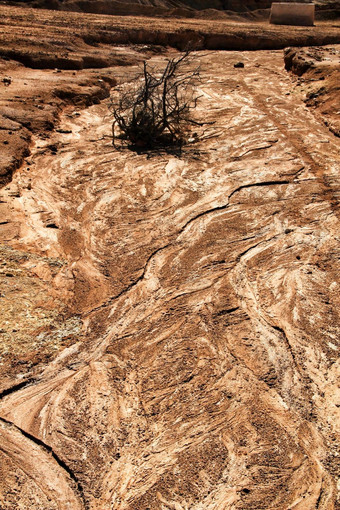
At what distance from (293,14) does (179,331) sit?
17814 millimetres

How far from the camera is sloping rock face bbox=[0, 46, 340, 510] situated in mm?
2980

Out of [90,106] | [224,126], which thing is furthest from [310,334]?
[90,106]

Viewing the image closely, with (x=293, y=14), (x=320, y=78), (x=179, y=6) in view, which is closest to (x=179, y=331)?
(x=320, y=78)

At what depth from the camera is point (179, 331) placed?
4059mm

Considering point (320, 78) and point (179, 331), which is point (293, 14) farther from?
point (179, 331)

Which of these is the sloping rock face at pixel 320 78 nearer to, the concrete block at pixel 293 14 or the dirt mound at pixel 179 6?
the concrete block at pixel 293 14

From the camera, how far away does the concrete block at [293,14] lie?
1759cm

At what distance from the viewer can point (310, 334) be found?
4.04 metres

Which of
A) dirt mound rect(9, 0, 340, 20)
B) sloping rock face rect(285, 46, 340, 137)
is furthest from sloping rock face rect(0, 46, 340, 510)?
dirt mound rect(9, 0, 340, 20)

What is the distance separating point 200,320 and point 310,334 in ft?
3.26

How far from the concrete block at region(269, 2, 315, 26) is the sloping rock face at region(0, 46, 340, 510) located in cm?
1291

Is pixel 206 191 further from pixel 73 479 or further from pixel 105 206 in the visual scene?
pixel 73 479

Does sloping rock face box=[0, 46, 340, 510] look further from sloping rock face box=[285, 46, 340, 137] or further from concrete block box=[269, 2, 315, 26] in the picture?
concrete block box=[269, 2, 315, 26]

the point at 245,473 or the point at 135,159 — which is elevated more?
the point at 135,159
